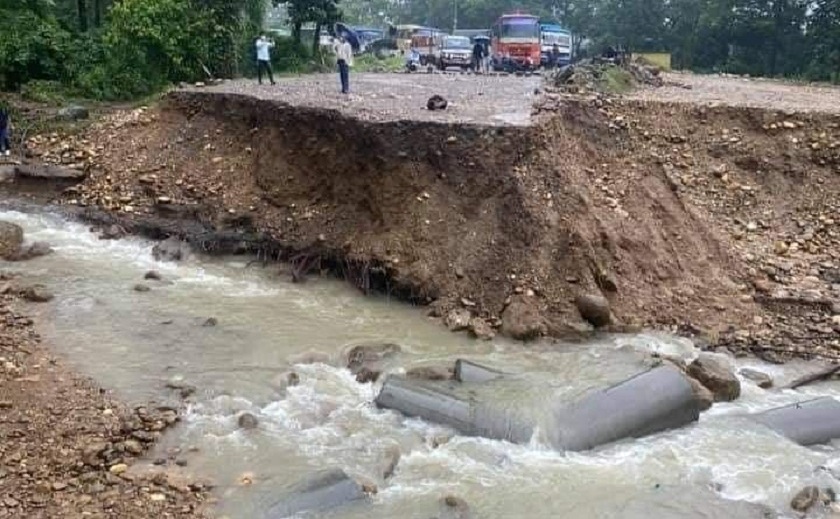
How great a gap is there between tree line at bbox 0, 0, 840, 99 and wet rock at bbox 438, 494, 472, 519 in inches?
737

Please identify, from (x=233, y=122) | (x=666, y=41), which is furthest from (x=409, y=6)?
(x=233, y=122)

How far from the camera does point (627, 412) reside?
8.66 m

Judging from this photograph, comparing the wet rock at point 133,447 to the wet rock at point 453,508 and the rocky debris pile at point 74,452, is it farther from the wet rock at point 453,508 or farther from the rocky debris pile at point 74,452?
the wet rock at point 453,508

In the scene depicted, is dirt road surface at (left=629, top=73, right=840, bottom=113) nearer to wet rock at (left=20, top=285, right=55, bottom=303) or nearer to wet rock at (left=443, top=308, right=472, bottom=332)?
wet rock at (left=443, top=308, right=472, bottom=332)

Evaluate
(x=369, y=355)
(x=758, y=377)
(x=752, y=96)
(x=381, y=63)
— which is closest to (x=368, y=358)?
(x=369, y=355)

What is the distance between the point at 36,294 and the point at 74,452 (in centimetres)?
492

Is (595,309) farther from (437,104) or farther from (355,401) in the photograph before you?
(437,104)

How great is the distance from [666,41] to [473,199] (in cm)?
3339

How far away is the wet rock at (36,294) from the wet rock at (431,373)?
5.71 meters

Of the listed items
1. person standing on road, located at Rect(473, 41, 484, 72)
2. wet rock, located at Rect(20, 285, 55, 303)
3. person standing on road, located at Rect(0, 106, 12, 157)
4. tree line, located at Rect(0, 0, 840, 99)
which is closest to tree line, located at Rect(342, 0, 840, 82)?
tree line, located at Rect(0, 0, 840, 99)

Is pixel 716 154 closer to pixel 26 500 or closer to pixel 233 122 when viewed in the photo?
pixel 233 122

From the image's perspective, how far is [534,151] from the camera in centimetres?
1278

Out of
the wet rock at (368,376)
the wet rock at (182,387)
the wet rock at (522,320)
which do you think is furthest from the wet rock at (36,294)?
the wet rock at (522,320)

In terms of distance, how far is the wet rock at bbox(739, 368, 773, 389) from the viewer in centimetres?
994
